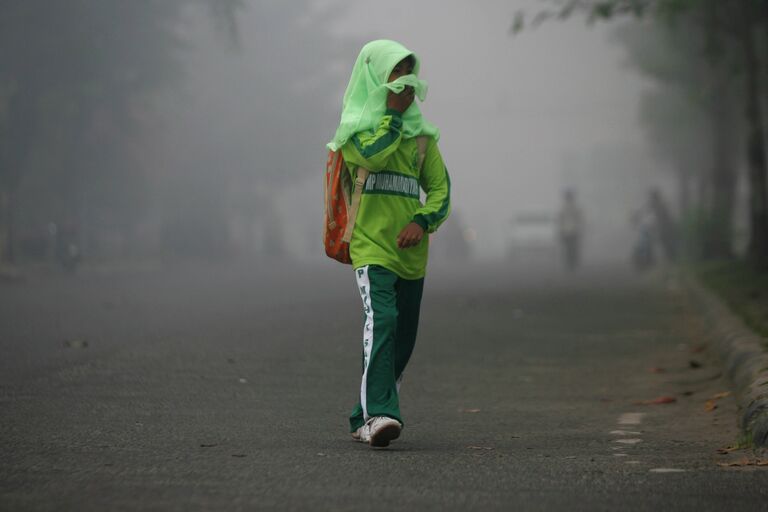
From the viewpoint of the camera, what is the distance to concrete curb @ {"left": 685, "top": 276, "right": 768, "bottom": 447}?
24.0 ft

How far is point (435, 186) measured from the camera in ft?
24.3

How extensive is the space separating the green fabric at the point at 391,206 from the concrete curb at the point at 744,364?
1.73 meters

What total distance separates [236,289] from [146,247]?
32.4m

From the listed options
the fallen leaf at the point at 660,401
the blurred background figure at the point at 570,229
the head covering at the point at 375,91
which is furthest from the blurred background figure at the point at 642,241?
the head covering at the point at 375,91

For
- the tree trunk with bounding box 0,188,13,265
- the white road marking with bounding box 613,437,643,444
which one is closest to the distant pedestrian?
the white road marking with bounding box 613,437,643,444

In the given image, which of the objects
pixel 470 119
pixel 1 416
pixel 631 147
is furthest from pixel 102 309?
pixel 470 119

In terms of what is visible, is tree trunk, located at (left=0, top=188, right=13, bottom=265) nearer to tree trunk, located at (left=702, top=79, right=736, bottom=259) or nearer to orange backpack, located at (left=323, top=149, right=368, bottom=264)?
tree trunk, located at (left=702, top=79, right=736, bottom=259)

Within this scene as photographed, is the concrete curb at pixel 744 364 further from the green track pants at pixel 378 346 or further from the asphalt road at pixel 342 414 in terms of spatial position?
the green track pants at pixel 378 346

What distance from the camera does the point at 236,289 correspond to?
2423 cm

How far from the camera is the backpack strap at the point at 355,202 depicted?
714 cm

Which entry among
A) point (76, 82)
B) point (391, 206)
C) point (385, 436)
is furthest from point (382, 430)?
point (76, 82)

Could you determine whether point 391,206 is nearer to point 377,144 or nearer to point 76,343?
point 377,144

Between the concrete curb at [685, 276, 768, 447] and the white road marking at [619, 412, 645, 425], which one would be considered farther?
the white road marking at [619, 412, 645, 425]

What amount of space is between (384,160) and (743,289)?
39.0 ft
